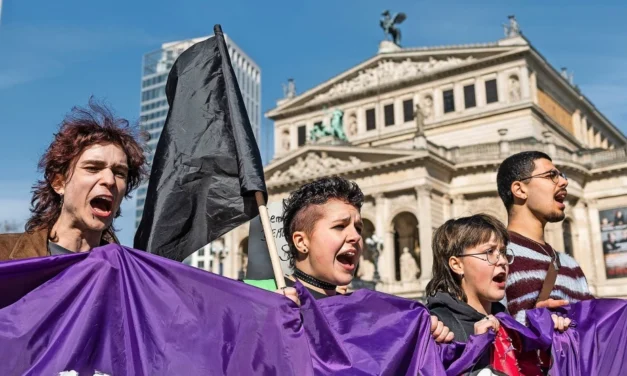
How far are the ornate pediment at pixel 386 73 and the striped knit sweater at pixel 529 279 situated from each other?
41.4 meters

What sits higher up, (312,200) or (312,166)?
(312,166)

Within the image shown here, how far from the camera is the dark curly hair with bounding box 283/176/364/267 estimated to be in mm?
3527

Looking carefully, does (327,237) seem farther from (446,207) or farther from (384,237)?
(446,207)

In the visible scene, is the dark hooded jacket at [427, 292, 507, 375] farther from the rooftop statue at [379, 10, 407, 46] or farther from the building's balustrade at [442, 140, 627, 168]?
the rooftop statue at [379, 10, 407, 46]

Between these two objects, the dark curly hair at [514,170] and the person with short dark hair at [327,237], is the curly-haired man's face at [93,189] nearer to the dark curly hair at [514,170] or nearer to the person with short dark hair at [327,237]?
the person with short dark hair at [327,237]

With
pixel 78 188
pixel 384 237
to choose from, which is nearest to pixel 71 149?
pixel 78 188

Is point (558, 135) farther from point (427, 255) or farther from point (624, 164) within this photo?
point (427, 255)

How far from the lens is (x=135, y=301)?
2740 mm

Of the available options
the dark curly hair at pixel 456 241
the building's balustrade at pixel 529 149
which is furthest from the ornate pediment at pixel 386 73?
the dark curly hair at pixel 456 241

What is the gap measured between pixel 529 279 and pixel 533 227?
1.72 feet

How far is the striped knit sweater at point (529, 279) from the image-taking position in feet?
13.8

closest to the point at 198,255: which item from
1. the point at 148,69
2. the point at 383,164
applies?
the point at 383,164

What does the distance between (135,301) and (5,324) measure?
0.51 m

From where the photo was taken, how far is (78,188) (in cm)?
316
